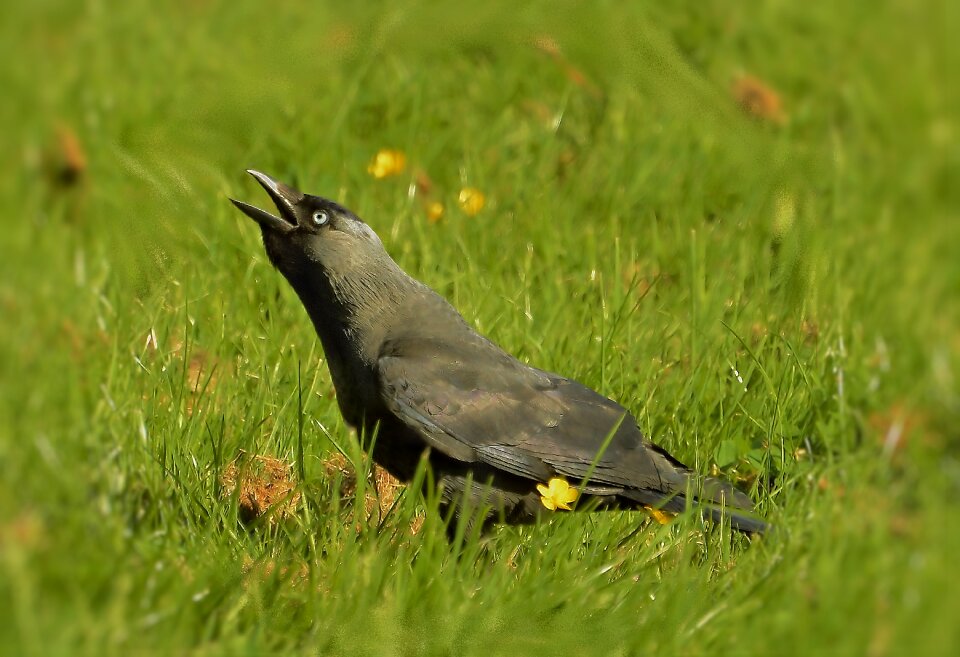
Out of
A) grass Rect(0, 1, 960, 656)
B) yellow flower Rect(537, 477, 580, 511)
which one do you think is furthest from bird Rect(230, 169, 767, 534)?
grass Rect(0, 1, 960, 656)

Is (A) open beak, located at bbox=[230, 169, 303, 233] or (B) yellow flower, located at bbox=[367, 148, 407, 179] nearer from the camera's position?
(A) open beak, located at bbox=[230, 169, 303, 233]

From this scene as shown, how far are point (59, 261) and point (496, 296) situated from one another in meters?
1.57

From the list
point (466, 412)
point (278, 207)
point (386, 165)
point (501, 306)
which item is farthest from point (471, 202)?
point (466, 412)

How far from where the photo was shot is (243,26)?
6.50 m

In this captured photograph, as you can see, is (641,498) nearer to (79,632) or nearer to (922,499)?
(922,499)

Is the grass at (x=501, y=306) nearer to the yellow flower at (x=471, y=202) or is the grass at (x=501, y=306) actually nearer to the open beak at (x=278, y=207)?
the yellow flower at (x=471, y=202)

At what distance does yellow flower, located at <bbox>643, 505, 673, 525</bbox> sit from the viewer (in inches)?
158

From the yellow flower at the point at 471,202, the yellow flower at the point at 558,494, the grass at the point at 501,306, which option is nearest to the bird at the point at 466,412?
the yellow flower at the point at 558,494

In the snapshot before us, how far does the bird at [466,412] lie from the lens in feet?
13.0

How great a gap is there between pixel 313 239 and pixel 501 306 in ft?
2.96

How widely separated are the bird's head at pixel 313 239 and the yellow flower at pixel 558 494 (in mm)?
878

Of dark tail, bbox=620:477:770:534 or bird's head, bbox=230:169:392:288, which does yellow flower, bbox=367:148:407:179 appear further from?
dark tail, bbox=620:477:770:534

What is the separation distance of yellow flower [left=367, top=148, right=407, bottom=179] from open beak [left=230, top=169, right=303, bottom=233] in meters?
1.22

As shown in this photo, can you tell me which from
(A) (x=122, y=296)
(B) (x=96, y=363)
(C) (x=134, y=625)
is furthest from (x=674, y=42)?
(C) (x=134, y=625)
